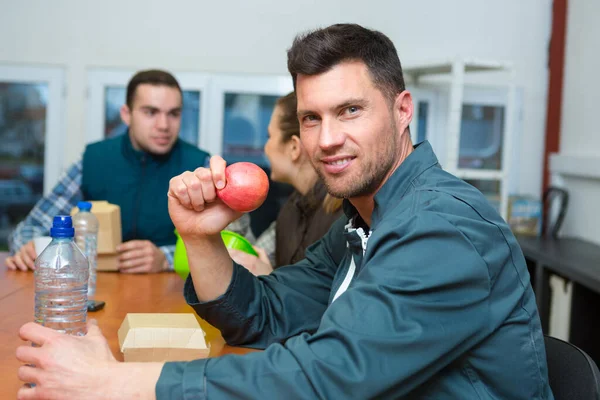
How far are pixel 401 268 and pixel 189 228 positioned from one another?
50 cm

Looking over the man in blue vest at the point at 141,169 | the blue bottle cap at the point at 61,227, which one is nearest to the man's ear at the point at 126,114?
the man in blue vest at the point at 141,169

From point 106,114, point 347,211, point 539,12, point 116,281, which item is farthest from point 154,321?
point 539,12

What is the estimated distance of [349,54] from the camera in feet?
3.88

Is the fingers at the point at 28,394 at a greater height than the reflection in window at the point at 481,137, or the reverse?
the reflection in window at the point at 481,137

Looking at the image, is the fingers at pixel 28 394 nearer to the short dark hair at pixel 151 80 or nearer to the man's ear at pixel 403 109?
the man's ear at pixel 403 109

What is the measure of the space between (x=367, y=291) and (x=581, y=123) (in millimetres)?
3087

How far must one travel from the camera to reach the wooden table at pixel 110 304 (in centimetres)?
120

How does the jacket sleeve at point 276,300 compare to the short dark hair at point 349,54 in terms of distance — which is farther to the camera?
the jacket sleeve at point 276,300

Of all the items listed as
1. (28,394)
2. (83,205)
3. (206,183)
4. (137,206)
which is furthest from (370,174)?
(137,206)

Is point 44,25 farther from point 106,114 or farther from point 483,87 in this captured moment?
point 483,87

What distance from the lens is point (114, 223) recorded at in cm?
202

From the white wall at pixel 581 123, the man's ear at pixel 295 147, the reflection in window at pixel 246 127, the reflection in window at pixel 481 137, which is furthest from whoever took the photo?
the reflection in window at pixel 481 137

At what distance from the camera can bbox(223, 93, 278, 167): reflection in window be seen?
12.7 feet

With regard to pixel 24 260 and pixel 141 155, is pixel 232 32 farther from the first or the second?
pixel 24 260
